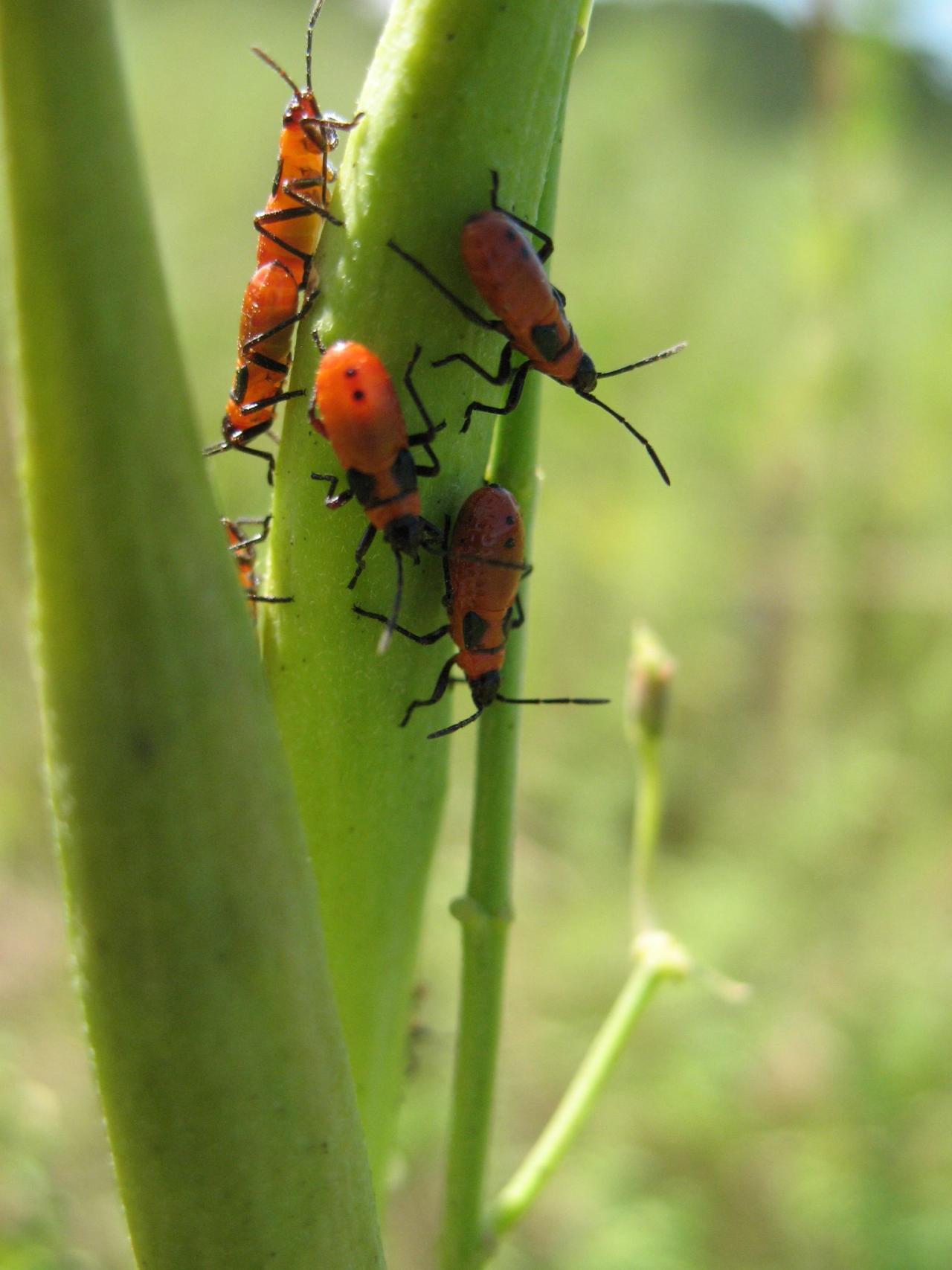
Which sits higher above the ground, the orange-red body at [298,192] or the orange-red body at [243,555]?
the orange-red body at [298,192]

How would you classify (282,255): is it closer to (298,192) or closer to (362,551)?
(298,192)

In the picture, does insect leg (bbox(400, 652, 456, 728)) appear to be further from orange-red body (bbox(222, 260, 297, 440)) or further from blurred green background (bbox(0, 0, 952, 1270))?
blurred green background (bbox(0, 0, 952, 1270))

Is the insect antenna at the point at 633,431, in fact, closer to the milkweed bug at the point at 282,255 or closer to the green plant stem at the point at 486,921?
the green plant stem at the point at 486,921

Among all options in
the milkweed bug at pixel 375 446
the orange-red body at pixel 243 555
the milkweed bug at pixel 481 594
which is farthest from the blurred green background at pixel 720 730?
the milkweed bug at pixel 375 446

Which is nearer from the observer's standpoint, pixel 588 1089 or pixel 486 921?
pixel 486 921

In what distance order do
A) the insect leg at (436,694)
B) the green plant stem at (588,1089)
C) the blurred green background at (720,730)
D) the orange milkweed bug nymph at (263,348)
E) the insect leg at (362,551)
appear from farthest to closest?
the blurred green background at (720,730) < the orange milkweed bug nymph at (263,348) < the green plant stem at (588,1089) < the insect leg at (436,694) < the insect leg at (362,551)

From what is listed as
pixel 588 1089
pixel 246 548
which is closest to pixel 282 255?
pixel 246 548

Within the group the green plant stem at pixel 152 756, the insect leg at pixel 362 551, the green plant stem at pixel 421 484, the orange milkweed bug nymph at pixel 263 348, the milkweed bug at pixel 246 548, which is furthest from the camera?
the milkweed bug at pixel 246 548

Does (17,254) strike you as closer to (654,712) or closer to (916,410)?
(654,712)
